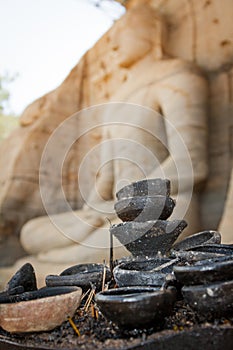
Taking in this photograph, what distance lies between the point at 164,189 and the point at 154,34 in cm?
262

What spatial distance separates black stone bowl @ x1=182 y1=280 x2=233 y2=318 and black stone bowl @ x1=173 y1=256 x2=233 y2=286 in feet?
0.05

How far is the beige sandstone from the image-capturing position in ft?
9.14

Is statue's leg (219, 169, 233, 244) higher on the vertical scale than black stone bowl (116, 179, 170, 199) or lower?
lower

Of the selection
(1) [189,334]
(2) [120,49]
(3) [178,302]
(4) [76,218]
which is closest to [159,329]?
(1) [189,334]

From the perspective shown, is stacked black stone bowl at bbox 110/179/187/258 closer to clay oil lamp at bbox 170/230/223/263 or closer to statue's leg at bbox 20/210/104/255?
clay oil lamp at bbox 170/230/223/263

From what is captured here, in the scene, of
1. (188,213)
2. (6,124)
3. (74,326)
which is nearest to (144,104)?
(188,213)

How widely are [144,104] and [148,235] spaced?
89.1 inches

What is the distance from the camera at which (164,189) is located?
1.20 meters

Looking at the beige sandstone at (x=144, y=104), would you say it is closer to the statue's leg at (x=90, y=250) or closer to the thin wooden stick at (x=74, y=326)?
the statue's leg at (x=90, y=250)

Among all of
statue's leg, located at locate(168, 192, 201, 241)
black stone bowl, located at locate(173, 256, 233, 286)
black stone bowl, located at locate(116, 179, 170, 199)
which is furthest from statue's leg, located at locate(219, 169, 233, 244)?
black stone bowl, located at locate(173, 256, 233, 286)

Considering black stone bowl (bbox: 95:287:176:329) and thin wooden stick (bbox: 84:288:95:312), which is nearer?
black stone bowl (bbox: 95:287:176:329)

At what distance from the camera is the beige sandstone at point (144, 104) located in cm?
279

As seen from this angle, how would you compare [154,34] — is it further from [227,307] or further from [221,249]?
[227,307]

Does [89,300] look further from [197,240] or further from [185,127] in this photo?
[185,127]
